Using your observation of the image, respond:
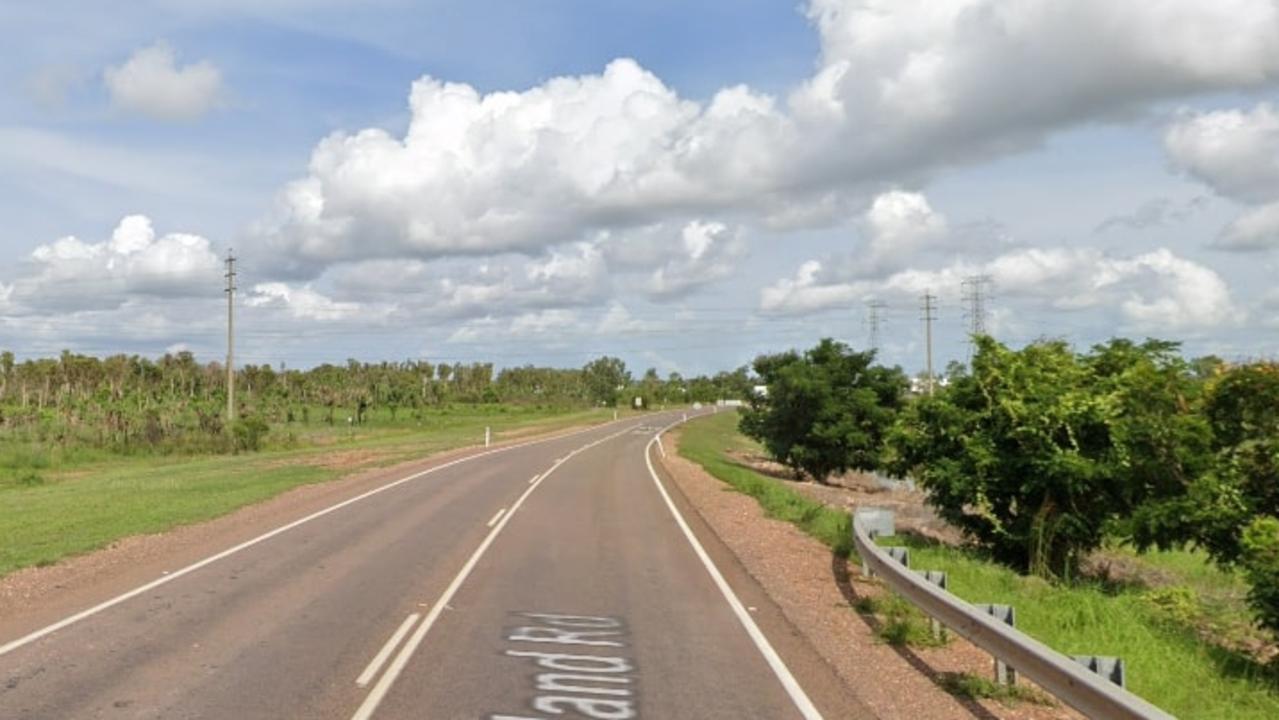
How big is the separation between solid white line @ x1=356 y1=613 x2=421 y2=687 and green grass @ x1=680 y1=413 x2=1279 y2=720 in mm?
5943

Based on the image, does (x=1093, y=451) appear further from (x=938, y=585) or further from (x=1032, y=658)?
(x=1032, y=658)

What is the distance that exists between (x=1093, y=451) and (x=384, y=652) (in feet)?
39.3

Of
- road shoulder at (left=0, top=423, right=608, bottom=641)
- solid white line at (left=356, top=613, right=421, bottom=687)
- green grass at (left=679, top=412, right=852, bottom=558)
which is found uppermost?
solid white line at (left=356, top=613, right=421, bottom=687)

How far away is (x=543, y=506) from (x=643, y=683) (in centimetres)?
1489

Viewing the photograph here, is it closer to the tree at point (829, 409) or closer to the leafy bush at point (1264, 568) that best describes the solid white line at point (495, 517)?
the leafy bush at point (1264, 568)

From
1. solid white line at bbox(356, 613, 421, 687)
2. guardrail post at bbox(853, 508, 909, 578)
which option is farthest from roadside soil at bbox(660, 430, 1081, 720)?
solid white line at bbox(356, 613, 421, 687)

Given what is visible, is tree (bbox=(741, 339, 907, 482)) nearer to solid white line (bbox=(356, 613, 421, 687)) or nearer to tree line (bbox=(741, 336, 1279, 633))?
tree line (bbox=(741, 336, 1279, 633))

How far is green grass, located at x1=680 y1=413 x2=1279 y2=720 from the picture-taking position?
8453 millimetres

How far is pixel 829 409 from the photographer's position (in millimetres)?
38469

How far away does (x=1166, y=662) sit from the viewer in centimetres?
942

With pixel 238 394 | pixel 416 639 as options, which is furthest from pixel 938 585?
Answer: pixel 238 394

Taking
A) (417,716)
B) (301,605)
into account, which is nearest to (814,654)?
(417,716)

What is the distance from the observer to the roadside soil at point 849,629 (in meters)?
7.66

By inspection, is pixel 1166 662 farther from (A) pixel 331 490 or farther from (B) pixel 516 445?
(B) pixel 516 445
